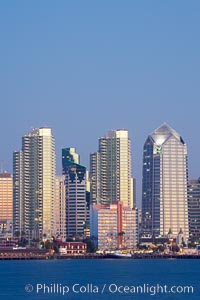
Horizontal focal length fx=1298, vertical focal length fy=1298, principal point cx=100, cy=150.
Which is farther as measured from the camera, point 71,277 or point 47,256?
point 47,256

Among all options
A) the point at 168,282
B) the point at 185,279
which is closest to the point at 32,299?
the point at 168,282

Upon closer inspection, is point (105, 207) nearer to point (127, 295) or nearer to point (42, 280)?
point (42, 280)

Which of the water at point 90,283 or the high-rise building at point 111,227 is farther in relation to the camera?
the high-rise building at point 111,227

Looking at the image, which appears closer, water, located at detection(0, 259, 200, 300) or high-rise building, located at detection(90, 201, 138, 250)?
water, located at detection(0, 259, 200, 300)

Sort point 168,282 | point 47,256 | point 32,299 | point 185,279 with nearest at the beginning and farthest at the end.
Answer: point 32,299, point 168,282, point 185,279, point 47,256

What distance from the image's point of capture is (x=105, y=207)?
7844 inches

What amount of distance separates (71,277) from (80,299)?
31.3 m

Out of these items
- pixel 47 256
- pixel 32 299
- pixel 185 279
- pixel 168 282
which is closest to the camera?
pixel 32 299

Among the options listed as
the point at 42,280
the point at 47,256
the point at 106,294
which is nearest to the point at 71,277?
the point at 42,280

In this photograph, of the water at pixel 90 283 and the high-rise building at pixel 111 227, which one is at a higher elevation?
the high-rise building at pixel 111 227

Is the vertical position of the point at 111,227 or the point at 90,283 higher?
the point at 111,227

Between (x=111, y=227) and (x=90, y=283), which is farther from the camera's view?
(x=111, y=227)

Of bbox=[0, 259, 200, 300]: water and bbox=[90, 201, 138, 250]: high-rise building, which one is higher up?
bbox=[90, 201, 138, 250]: high-rise building

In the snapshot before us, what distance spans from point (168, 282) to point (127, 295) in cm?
1858
